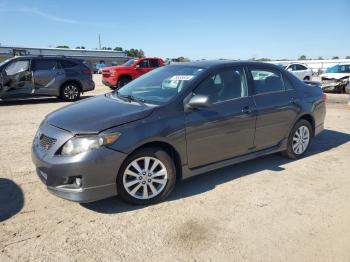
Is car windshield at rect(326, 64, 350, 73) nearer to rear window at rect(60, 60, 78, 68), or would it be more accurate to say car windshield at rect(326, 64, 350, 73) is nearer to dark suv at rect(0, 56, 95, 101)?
dark suv at rect(0, 56, 95, 101)

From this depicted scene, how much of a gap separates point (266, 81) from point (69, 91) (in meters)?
9.71

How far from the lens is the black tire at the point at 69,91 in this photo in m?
13.0

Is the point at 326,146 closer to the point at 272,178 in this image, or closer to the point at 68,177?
the point at 272,178

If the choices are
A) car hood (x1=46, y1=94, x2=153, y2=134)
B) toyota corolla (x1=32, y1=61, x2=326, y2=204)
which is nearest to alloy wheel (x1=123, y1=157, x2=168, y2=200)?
toyota corolla (x1=32, y1=61, x2=326, y2=204)

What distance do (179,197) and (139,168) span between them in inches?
27.6

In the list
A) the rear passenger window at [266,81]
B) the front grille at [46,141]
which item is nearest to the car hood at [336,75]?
the rear passenger window at [266,81]

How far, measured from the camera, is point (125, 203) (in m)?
3.95

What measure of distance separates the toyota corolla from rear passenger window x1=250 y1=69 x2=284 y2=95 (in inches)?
0.7

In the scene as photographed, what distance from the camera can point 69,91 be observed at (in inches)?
516

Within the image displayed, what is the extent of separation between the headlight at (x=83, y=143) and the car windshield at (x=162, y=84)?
899 millimetres

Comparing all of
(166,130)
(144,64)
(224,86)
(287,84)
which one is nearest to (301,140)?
(287,84)

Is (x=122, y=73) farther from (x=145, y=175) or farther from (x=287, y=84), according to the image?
(x=145, y=175)

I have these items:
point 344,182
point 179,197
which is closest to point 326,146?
point 344,182

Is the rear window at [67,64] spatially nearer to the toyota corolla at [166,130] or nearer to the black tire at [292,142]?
the toyota corolla at [166,130]
